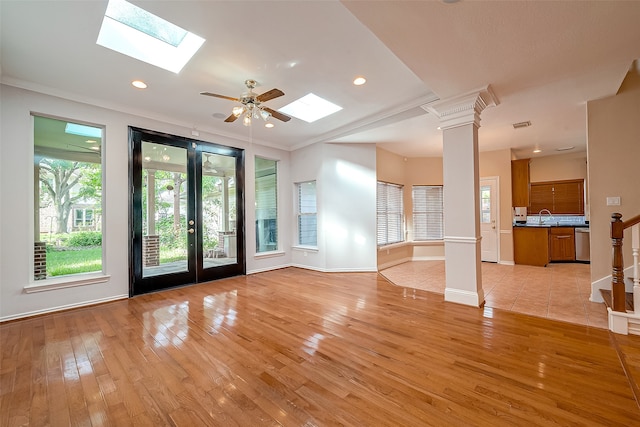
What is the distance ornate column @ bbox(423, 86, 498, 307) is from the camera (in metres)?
3.35

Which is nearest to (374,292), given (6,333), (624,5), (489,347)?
(489,347)

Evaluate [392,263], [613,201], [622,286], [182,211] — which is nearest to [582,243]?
[613,201]

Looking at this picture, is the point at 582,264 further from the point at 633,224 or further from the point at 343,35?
the point at 343,35

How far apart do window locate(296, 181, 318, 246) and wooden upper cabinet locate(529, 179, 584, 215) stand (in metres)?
6.24

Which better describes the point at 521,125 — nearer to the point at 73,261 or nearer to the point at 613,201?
the point at 613,201

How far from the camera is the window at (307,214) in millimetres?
6016

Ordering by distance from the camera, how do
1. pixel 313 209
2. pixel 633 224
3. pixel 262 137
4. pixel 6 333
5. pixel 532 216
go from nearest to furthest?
pixel 633 224
pixel 6 333
pixel 262 137
pixel 313 209
pixel 532 216

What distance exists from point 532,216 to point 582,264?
1.66 metres

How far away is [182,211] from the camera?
4633 mm

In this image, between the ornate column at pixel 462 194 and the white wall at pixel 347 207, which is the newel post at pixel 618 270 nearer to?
the ornate column at pixel 462 194

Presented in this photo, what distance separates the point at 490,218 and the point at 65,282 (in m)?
8.25

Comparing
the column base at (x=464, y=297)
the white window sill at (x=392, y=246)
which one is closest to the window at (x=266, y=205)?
the white window sill at (x=392, y=246)

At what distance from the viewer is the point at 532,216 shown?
286 inches

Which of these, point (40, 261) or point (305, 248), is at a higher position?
point (40, 261)
